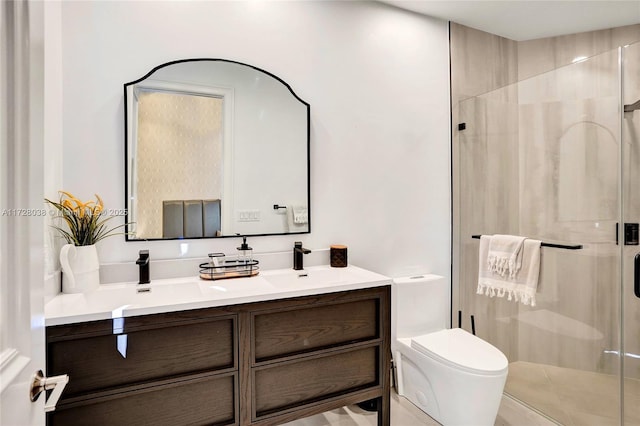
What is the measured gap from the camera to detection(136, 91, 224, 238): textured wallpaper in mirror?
1.79 m

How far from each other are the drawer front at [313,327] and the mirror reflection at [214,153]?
1.94ft

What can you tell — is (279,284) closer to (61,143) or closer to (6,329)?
(61,143)

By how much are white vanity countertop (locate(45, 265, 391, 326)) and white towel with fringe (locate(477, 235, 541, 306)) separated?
91 centimetres

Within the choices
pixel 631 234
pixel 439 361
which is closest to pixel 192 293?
pixel 439 361

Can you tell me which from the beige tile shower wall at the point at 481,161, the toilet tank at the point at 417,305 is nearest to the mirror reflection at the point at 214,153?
the toilet tank at the point at 417,305

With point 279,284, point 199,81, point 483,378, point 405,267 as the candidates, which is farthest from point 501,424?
point 199,81

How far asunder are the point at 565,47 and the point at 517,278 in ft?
6.15

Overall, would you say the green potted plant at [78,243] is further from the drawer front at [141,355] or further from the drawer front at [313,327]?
the drawer front at [313,327]

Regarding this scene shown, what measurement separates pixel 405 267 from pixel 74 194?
1928 mm

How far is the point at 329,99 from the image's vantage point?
87.5 inches

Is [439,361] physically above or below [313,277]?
below


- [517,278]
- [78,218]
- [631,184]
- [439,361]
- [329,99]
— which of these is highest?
[329,99]

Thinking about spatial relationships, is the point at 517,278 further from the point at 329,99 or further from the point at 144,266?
the point at 144,266

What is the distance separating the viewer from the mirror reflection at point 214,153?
1.79m
